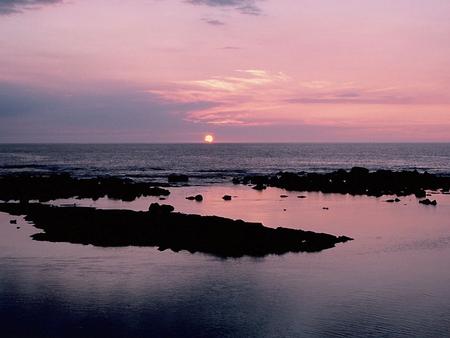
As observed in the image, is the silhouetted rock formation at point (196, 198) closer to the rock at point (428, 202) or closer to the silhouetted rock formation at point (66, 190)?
the silhouetted rock formation at point (66, 190)

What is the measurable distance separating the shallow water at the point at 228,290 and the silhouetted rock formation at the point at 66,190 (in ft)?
82.1

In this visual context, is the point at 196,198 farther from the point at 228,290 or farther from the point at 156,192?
the point at 228,290

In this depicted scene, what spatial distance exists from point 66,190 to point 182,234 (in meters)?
38.5

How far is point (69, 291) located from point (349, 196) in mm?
50220

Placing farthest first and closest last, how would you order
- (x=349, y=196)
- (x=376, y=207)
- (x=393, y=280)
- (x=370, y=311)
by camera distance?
(x=349, y=196), (x=376, y=207), (x=393, y=280), (x=370, y=311)

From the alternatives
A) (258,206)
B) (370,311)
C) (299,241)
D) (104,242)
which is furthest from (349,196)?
(370,311)

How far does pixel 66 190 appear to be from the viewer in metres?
74.2

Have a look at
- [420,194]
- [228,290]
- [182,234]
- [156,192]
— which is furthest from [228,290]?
[420,194]

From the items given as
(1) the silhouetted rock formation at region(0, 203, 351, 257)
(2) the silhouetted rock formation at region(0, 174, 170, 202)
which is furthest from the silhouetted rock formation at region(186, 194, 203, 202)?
(1) the silhouetted rock formation at region(0, 203, 351, 257)

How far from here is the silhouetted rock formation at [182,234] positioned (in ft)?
123

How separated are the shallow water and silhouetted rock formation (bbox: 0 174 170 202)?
25.0 m

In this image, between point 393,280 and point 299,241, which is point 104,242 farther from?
point 393,280

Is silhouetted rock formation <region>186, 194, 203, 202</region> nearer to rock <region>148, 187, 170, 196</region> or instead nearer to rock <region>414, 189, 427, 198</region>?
rock <region>148, 187, 170, 196</region>

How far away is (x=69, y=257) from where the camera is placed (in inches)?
1366
